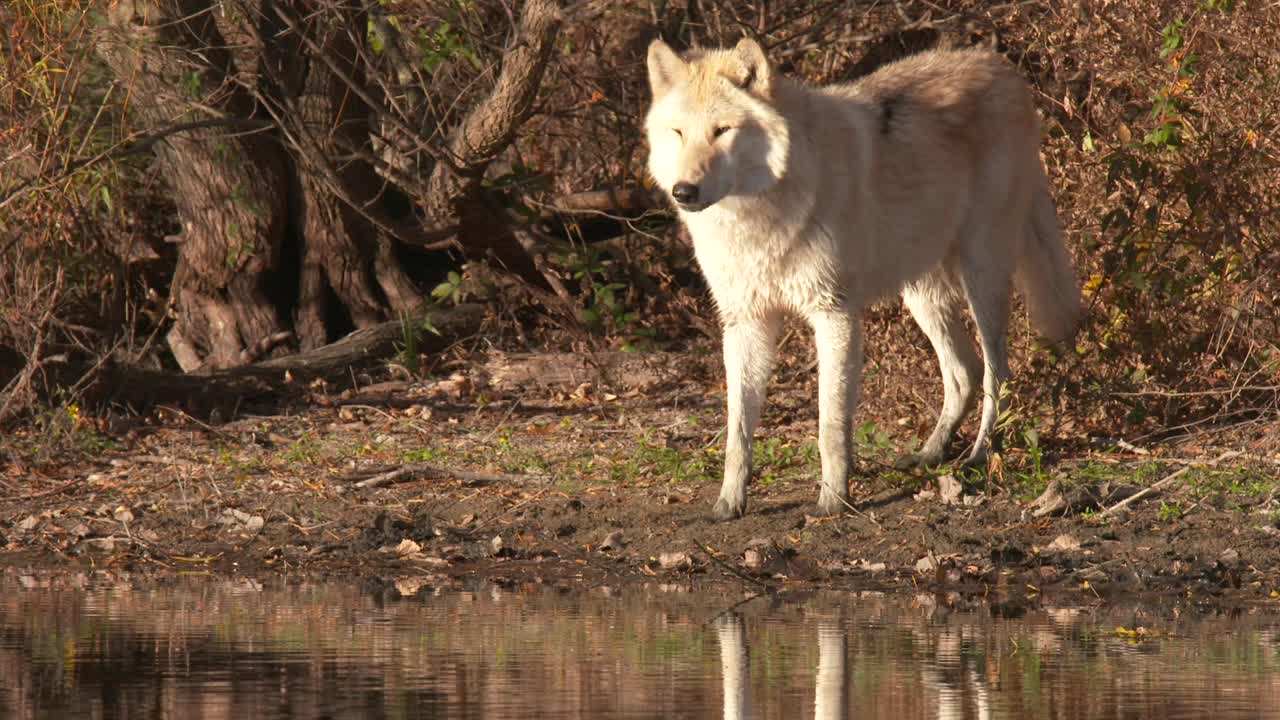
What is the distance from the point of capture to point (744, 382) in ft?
24.1

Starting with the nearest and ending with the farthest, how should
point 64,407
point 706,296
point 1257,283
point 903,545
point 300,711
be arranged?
point 300,711
point 903,545
point 1257,283
point 64,407
point 706,296

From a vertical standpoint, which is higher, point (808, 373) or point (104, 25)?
point (104, 25)

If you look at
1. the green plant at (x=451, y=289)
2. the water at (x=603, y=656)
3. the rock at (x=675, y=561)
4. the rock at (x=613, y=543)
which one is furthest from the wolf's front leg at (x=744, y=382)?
the green plant at (x=451, y=289)

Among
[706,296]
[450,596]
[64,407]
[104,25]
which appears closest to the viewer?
[450,596]

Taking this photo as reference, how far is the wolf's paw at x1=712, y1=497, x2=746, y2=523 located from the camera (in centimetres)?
720

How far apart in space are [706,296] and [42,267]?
3.94m

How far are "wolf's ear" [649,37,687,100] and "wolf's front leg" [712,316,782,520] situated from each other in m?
1.03

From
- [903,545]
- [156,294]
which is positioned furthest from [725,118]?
[156,294]

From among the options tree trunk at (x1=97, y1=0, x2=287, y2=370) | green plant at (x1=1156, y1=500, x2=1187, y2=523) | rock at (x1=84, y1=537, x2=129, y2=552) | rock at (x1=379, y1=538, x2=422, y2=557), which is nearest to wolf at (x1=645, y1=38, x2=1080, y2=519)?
green plant at (x1=1156, y1=500, x2=1187, y2=523)

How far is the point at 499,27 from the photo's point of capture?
1037 cm

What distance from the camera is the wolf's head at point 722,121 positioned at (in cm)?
687

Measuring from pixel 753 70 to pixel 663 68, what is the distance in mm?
378

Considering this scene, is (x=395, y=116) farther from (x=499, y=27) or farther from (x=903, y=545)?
(x=903, y=545)

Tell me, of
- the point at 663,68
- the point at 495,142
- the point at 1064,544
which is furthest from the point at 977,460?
the point at 495,142
